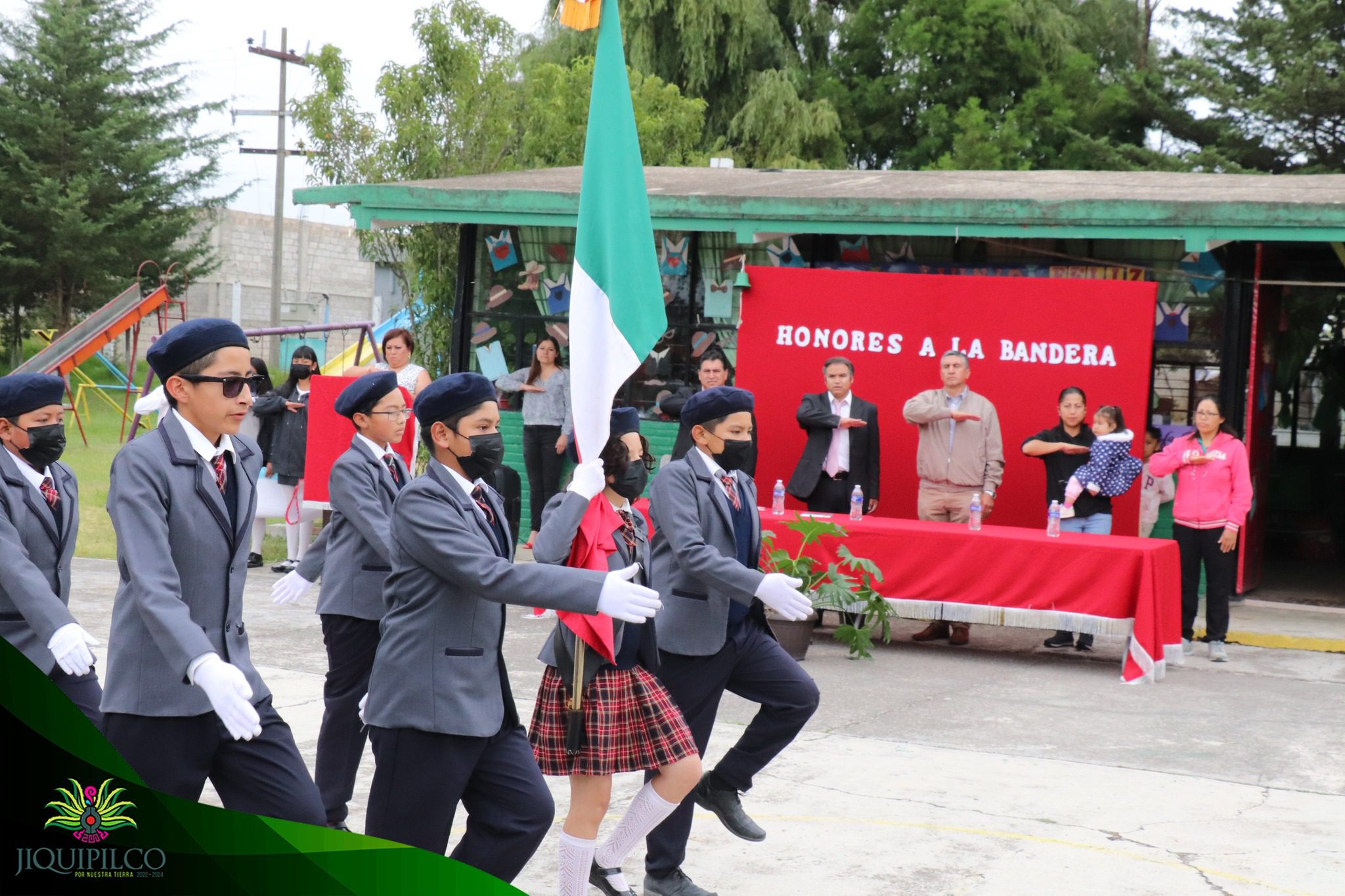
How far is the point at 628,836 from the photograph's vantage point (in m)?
5.02

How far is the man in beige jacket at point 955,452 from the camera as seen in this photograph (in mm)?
10633

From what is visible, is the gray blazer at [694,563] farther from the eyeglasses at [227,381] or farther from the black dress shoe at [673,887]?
the eyeglasses at [227,381]

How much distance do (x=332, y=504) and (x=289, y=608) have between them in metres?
5.50

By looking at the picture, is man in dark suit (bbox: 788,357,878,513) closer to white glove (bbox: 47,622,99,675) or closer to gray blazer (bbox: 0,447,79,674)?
gray blazer (bbox: 0,447,79,674)

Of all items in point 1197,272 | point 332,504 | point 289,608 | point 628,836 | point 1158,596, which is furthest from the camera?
point 1197,272

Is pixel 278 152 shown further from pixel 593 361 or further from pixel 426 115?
pixel 593 361

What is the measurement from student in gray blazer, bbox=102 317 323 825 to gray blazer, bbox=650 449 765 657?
1.61 meters

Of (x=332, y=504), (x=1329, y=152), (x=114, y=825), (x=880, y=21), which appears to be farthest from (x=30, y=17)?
(x=114, y=825)

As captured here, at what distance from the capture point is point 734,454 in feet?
18.5

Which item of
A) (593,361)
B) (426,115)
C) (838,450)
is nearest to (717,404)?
(593,361)

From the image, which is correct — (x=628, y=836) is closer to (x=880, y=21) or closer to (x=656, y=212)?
(x=656, y=212)

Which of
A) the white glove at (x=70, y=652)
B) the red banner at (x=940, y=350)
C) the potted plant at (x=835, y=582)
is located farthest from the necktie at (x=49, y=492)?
the red banner at (x=940, y=350)

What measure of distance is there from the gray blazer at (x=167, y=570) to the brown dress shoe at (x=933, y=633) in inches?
285

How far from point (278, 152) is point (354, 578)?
30.1 meters
